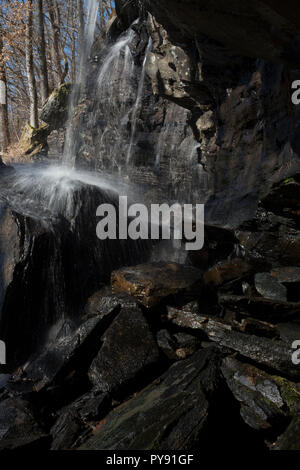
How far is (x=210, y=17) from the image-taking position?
10.6 feet

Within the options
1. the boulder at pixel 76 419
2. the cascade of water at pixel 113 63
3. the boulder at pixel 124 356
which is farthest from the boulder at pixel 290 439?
the cascade of water at pixel 113 63

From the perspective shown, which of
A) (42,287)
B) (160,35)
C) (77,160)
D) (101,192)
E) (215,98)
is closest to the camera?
(42,287)

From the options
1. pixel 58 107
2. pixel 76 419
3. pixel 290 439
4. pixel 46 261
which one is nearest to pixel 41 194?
pixel 46 261

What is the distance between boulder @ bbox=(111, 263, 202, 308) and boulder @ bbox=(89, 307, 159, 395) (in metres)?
0.60

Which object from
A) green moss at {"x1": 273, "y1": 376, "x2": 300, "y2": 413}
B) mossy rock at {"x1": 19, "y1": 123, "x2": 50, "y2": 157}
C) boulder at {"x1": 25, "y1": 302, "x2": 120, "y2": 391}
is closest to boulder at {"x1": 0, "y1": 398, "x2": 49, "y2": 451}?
boulder at {"x1": 25, "y1": 302, "x2": 120, "y2": 391}

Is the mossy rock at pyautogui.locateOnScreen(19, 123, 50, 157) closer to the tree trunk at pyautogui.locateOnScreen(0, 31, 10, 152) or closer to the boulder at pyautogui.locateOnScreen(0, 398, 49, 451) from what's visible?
the tree trunk at pyautogui.locateOnScreen(0, 31, 10, 152)

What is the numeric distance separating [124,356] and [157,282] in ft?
4.95

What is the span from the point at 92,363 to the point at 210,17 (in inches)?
180

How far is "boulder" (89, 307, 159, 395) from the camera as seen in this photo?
3572 mm

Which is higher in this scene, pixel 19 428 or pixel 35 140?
pixel 35 140

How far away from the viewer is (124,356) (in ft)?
12.4

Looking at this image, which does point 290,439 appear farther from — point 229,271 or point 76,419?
point 229,271

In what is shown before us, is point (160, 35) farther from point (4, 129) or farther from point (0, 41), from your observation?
point (4, 129)

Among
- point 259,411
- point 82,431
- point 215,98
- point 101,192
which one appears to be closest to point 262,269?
point 259,411
